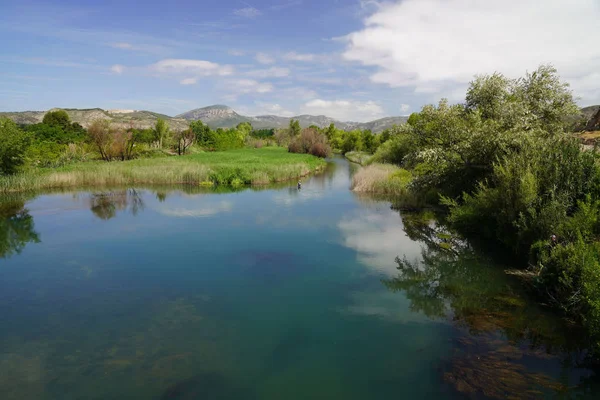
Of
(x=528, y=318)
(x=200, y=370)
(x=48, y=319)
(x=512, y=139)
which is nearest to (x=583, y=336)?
(x=528, y=318)

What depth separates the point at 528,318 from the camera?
954 centimetres

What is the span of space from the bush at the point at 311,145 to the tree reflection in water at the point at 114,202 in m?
39.4

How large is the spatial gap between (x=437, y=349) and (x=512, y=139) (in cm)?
1210

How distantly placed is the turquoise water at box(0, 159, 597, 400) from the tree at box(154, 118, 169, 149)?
39.7 metres

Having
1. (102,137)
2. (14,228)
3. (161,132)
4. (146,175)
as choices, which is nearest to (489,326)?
(14,228)

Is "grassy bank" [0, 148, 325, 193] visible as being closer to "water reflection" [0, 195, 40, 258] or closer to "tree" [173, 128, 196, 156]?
"water reflection" [0, 195, 40, 258]

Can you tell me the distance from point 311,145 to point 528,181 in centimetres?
5415

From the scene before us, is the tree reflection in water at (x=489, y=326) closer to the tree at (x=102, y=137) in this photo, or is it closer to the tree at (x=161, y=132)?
the tree at (x=102, y=137)

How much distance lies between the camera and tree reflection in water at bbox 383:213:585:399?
717 cm

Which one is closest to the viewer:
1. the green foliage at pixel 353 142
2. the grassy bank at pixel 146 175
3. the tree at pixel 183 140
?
the grassy bank at pixel 146 175

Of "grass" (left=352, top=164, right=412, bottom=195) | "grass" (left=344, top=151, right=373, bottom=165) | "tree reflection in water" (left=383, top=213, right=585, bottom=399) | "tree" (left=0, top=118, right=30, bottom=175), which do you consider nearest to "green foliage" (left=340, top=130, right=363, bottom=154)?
"grass" (left=344, top=151, right=373, bottom=165)

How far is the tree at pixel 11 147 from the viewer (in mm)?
26173

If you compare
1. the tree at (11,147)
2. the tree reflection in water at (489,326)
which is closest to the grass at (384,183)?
the tree reflection in water at (489,326)

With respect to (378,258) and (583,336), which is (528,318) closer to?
(583,336)
